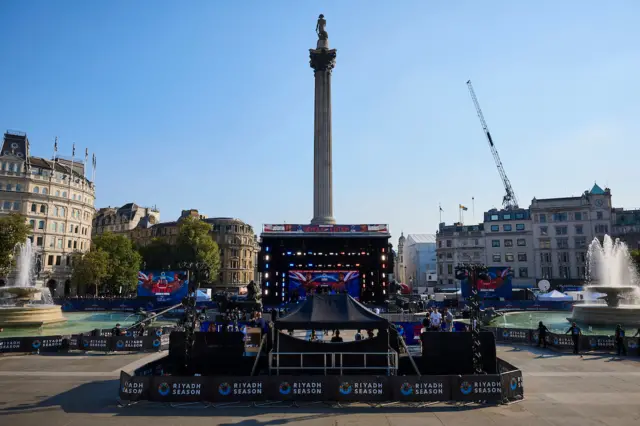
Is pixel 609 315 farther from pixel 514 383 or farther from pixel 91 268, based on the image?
pixel 91 268

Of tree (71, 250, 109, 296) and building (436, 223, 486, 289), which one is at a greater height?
building (436, 223, 486, 289)

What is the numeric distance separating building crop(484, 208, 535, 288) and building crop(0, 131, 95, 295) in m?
85.0

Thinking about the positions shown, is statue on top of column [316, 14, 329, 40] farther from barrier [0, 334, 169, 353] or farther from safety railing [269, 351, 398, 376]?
safety railing [269, 351, 398, 376]

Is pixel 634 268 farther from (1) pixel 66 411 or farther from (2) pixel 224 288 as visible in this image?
(2) pixel 224 288

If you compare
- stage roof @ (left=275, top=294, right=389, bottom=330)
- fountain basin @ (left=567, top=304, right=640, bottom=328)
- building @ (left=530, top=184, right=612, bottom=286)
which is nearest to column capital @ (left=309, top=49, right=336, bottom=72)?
fountain basin @ (left=567, top=304, right=640, bottom=328)

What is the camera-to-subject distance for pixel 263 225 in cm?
5391

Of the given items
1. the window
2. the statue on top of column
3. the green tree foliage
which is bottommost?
the green tree foliage

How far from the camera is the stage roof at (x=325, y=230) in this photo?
2114 inches

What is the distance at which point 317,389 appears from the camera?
1402cm

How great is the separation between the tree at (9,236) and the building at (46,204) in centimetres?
1636

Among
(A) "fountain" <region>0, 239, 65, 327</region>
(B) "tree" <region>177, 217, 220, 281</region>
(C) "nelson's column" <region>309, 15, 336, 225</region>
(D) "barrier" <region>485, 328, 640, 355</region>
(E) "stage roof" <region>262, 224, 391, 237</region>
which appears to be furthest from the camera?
(B) "tree" <region>177, 217, 220, 281</region>

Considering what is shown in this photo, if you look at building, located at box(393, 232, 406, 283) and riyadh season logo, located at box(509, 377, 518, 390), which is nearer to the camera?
riyadh season logo, located at box(509, 377, 518, 390)

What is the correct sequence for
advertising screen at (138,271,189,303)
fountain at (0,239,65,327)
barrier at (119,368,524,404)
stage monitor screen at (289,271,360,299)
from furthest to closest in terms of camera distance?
stage monitor screen at (289,271,360,299) → advertising screen at (138,271,189,303) → fountain at (0,239,65,327) → barrier at (119,368,524,404)

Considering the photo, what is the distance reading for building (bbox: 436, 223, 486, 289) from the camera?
98000mm
